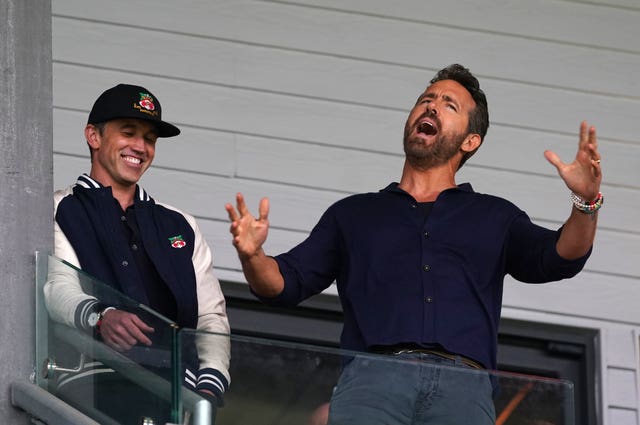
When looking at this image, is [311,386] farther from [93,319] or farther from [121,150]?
[121,150]

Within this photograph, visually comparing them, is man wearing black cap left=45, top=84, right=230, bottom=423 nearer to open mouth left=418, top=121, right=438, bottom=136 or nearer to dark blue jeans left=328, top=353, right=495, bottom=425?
dark blue jeans left=328, top=353, right=495, bottom=425

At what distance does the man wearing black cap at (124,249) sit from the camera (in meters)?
4.20

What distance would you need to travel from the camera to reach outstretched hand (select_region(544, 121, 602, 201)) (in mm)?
4395

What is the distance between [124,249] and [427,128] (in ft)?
3.24

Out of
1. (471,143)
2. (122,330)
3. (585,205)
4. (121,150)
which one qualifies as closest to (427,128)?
(471,143)

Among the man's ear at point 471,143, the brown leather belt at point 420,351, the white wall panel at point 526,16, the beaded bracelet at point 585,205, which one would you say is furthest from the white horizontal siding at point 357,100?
the beaded bracelet at point 585,205

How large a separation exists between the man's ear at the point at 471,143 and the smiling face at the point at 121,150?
95 cm

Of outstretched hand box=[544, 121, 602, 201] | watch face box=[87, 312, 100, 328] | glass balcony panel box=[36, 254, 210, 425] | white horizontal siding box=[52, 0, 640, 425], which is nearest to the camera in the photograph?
glass balcony panel box=[36, 254, 210, 425]

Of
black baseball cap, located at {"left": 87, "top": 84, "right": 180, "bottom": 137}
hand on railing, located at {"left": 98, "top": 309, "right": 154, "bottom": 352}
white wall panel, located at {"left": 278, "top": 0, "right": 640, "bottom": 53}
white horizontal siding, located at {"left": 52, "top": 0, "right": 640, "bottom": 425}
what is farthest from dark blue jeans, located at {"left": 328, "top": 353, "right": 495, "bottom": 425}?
white wall panel, located at {"left": 278, "top": 0, "right": 640, "bottom": 53}

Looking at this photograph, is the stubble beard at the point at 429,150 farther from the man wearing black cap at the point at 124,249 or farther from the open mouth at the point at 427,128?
the man wearing black cap at the point at 124,249

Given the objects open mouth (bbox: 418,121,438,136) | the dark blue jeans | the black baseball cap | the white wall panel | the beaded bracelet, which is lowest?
the dark blue jeans

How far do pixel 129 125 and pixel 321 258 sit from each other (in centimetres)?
76

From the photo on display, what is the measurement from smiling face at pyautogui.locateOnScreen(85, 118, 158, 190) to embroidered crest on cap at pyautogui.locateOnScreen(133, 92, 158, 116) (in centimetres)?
4

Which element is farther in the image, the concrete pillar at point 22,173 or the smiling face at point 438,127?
the smiling face at point 438,127
